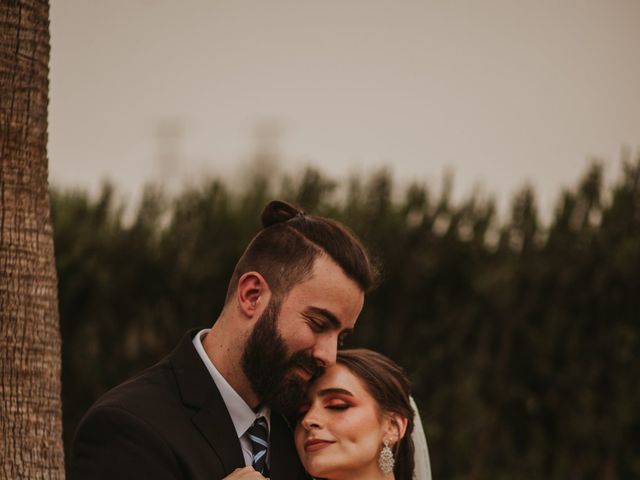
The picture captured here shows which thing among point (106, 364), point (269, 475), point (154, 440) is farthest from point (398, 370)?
point (106, 364)

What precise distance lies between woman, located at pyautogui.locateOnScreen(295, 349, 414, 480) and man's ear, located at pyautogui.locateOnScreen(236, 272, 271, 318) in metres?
0.46

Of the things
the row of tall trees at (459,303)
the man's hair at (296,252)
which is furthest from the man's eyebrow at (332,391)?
the row of tall trees at (459,303)

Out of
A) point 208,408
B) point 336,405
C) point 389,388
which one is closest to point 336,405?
point 336,405

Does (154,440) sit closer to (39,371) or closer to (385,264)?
(39,371)

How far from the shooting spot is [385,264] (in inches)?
348

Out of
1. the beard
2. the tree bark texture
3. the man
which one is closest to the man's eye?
the man

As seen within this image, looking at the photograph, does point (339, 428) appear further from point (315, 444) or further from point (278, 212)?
point (278, 212)

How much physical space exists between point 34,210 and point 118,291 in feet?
16.3

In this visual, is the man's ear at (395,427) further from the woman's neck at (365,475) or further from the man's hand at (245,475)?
the man's hand at (245,475)

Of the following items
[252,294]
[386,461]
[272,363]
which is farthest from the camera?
[386,461]

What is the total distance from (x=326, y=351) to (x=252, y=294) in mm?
428

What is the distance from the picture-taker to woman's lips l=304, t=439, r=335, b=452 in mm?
4113

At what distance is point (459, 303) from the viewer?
8.91 meters

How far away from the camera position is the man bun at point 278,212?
4430mm
